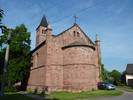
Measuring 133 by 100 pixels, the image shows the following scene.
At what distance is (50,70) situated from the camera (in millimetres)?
34906

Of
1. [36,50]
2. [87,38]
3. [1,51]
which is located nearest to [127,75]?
[87,38]

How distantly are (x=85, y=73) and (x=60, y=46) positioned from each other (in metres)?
6.84

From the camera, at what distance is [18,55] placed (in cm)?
4200

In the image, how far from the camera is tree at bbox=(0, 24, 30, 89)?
39.4 m

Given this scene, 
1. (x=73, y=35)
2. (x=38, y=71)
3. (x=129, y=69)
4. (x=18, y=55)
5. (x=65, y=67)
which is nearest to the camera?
(x=65, y=67)

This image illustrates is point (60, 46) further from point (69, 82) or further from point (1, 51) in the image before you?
point (1, 51)

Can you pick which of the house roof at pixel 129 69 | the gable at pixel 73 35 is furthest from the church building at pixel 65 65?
the house roof at pixel 129 69

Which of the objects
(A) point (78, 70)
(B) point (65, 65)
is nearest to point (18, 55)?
(B) point (65, 65)

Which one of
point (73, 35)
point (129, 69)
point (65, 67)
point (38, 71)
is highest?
point (73, 35)

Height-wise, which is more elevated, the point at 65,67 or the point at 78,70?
the point at 65,67

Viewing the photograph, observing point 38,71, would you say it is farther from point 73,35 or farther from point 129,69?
point 129,69

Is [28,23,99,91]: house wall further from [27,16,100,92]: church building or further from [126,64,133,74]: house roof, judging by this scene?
[126,64,133,74]: house roof

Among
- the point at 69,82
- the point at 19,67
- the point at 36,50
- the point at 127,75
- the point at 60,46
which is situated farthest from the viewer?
the point at 127,75

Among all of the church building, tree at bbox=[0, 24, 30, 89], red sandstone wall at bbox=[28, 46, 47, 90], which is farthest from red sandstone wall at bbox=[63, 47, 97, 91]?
tree at bbox=[0, 24, 30, 89]
